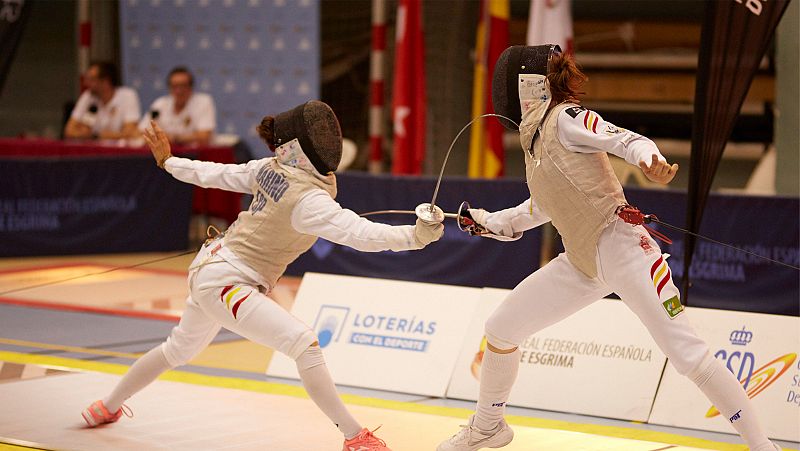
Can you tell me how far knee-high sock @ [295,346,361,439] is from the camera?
3818 mm

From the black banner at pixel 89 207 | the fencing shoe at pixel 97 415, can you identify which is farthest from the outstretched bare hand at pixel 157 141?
the black banner at pixel 89 207

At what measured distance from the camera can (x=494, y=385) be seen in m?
3.91

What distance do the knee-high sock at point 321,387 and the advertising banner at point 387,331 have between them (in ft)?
4.36

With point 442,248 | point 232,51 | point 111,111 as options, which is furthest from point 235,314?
point 232,51

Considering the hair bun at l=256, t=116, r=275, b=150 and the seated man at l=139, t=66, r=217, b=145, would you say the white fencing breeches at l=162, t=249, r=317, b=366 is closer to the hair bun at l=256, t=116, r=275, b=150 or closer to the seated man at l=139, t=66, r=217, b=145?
the hair bun at l=256, t=116, r=275, b=150

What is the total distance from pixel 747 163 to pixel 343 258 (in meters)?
5.10

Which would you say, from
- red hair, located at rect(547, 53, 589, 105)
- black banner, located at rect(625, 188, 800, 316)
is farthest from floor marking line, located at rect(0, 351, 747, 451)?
black banner, located at rect(625, 188, 800, 316)

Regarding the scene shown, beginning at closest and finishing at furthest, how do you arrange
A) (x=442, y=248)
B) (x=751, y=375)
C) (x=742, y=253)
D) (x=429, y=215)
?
1. (x=429, y=215)
2. (x=751, y=375)
3. (x=742, y=253)
4. (x=442, y=248)

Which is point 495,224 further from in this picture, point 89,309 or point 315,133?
point 89,309

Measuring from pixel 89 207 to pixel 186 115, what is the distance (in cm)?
125

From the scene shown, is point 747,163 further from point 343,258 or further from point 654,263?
point 654,263

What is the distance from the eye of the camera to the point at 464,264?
7699 millimetres

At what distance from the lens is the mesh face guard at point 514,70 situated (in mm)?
3766

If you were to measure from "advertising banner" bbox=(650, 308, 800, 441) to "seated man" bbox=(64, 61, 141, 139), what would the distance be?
652 cm
